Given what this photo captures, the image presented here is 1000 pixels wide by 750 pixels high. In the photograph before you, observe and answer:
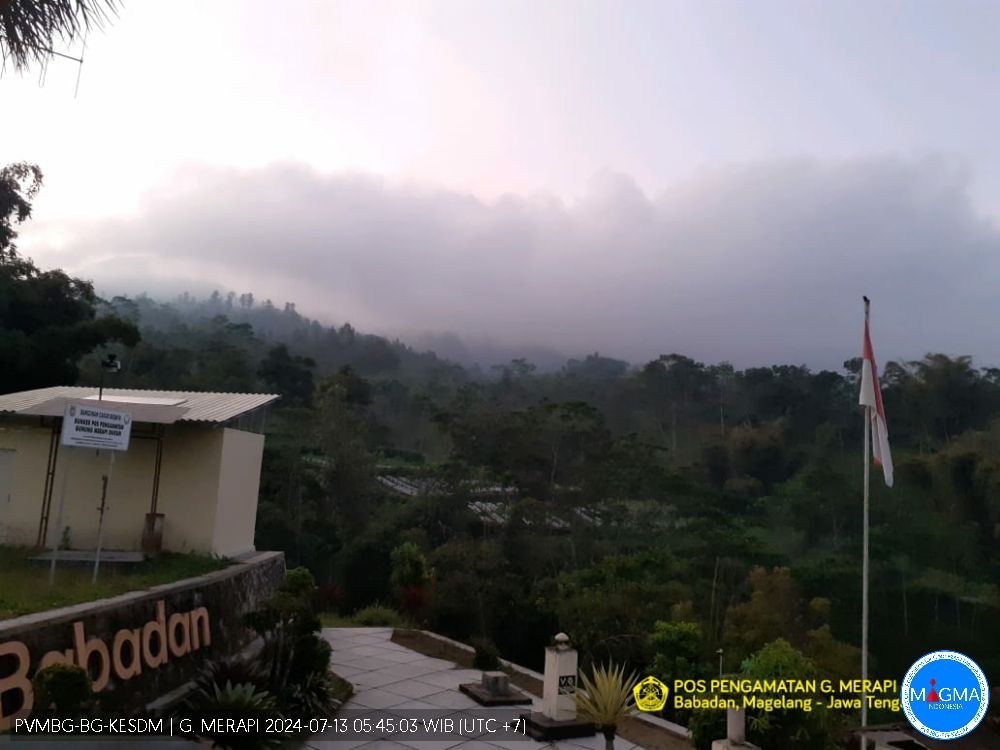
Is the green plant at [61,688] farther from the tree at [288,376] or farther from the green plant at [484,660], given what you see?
the tree at [288,376]

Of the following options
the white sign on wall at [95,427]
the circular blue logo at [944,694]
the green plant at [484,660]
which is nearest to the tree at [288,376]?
the green plant at [484,660]

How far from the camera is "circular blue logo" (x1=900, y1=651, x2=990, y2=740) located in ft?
18.9

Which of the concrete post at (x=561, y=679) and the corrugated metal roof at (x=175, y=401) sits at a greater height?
the corrugated metal roof at (x=175, y=401)

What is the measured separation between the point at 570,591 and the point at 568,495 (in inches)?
358

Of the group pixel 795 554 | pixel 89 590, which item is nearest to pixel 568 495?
pixel 795 554

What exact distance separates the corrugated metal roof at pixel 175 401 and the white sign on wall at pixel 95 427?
4.72 feet

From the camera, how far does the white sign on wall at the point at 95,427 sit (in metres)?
7.25

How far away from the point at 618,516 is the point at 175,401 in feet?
53.0

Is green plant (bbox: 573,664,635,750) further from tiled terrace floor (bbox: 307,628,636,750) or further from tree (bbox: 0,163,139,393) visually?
tree (bbox: 0,163,139,393)

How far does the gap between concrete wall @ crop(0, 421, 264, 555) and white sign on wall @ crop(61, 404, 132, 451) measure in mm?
2328

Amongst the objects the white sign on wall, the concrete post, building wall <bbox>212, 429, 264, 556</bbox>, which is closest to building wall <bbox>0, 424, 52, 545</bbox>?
building wall <bbox>212, 429, 264, 556</bbox>

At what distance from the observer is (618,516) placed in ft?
78.9

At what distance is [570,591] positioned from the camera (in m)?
15.1

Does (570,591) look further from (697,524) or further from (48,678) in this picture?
(48,678)
